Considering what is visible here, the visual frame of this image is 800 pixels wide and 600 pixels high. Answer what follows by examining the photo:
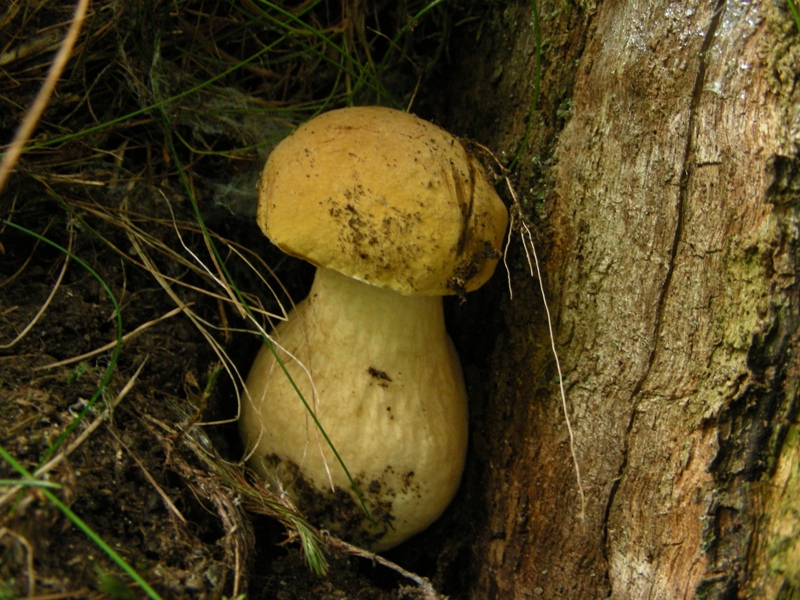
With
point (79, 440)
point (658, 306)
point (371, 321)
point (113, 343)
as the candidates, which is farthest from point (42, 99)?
point (658, 306)

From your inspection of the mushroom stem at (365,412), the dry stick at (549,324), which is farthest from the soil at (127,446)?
the dry stick at (549,324)

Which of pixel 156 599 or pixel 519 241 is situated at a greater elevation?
pixel 519 241

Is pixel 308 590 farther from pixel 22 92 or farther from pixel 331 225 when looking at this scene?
pixel 22 92

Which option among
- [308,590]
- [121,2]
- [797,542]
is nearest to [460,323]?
[308,590]

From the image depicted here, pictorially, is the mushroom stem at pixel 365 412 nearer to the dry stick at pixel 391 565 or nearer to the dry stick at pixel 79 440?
the dry stick at pixel 391 565

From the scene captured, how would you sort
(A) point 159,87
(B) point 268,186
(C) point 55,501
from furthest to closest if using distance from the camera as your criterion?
(A) point 159,87 → (B) point 268,186 → (C) point 55,501

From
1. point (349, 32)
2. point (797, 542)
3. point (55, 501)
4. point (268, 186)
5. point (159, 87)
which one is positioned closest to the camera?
point (55, 501)
